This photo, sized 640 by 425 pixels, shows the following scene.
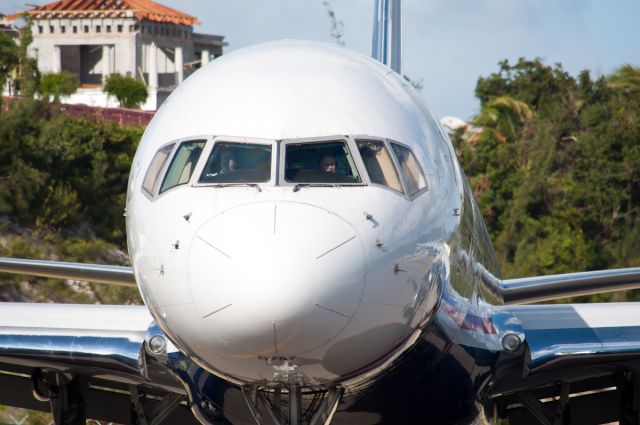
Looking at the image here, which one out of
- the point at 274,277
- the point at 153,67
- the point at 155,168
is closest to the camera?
the point at 274,277

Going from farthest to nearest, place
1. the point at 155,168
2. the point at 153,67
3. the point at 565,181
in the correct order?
the point at 153,67 → the point at 565,181 → the point at 155,168

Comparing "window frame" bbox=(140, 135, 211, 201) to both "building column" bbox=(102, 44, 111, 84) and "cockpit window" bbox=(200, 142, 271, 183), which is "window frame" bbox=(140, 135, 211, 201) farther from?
"building column" bbox=(102, 44, 111, 84)

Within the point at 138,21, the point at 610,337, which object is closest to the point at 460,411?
the point at 610,337

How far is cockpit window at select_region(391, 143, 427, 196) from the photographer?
830 cm

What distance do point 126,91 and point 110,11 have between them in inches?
449

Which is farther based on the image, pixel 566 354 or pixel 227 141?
pixel 566 354

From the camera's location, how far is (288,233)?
7.24 metres

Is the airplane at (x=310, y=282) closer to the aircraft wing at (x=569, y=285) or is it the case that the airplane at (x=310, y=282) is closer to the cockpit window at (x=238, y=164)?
the cockpit window at (x=238, y=164)

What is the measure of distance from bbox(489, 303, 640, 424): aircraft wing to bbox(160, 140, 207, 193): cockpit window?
11.4ft

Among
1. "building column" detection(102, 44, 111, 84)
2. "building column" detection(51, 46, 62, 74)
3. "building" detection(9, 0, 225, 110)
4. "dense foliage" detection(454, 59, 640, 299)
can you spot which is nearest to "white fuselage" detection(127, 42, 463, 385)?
"dense foliage" detection(454, 59, 640, 299)

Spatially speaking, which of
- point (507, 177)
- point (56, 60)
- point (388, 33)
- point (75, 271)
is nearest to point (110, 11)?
point (56, 60)

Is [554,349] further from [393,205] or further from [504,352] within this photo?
[393,205]

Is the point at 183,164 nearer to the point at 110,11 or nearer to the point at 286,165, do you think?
the point at 286,165

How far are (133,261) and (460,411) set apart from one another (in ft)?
10.3
